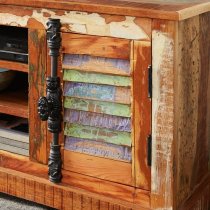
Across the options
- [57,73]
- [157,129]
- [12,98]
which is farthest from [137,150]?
[12,98]

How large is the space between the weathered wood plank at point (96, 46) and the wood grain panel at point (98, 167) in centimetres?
29

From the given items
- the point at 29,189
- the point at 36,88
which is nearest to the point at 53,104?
the point at 36,88

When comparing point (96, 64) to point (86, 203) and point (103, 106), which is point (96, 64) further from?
point (86, 203)

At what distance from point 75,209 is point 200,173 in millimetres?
376

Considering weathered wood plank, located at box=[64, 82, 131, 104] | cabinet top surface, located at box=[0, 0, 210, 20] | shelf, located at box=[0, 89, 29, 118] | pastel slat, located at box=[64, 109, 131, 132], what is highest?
cabinet top surface, located at box=[0, 0, 210, 20]

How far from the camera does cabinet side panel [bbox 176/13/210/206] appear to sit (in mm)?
1459

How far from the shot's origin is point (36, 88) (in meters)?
1.66

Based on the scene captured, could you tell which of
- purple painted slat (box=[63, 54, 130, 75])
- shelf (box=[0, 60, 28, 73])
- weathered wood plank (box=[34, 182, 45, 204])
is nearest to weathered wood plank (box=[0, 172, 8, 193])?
weathered wood plank (box=[34, 182, 45, 204])

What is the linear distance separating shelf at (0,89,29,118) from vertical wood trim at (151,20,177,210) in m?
0.44

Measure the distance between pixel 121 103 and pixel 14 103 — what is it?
427 mm

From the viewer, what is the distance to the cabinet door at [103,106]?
1487 mm

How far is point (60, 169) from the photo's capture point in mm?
1660

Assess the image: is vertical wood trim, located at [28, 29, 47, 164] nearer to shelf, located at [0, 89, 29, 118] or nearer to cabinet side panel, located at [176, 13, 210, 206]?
shelf, located at [0, 89, 29, 118]

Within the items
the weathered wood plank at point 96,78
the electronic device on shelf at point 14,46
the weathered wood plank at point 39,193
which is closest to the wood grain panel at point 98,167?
the weathered wood plank at point 39,193
